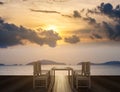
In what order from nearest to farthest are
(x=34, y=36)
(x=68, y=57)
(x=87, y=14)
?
1. (x=87, y=14)
2. (x=34, y=36)
3. (x=68, y=57)

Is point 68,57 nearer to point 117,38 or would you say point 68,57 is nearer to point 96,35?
point 96,35

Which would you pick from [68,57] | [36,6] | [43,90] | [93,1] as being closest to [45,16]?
[36,6]

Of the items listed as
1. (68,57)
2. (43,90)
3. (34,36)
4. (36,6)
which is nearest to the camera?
(43,90)

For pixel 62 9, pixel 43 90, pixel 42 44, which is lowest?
pixel 43 90

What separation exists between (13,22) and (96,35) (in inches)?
267

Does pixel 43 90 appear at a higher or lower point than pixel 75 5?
lower

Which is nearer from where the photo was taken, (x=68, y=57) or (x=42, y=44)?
(x=42, y=44)

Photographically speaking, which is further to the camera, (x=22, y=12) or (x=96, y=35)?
(x=96, y=35)

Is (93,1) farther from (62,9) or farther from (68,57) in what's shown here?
(68,57)

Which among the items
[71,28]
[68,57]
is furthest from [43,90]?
[68,57]

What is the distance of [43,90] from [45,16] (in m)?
16.6

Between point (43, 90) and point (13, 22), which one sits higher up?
point (13, 22)

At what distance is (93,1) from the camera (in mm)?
27812

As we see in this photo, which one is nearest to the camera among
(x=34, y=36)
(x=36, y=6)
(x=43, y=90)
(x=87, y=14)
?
(x=43, y=90)
